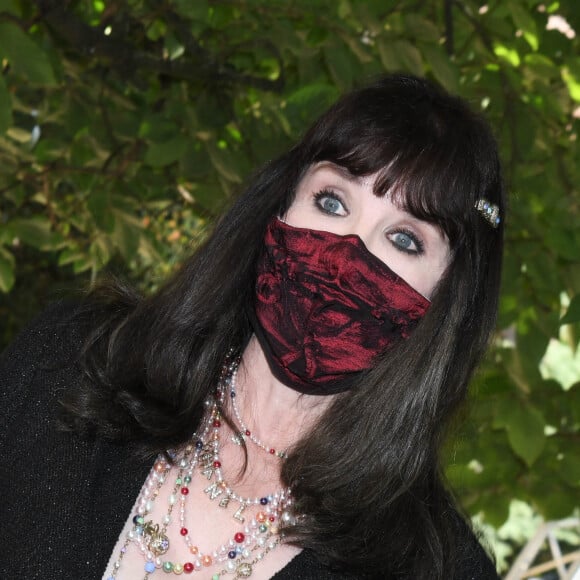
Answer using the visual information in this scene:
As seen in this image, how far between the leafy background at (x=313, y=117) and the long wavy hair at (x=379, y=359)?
0.30 meters

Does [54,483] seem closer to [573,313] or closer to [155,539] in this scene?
[155,539]

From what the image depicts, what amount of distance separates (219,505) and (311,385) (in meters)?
0.24

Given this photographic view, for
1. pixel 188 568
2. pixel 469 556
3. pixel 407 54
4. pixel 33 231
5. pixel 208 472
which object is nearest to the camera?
pixel 188 568

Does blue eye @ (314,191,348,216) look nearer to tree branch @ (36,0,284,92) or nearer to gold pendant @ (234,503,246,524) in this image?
gold pendant @ (234,503,246,524)

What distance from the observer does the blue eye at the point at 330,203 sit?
175cm

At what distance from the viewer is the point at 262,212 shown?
6.29 feet

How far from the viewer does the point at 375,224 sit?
67.8 inches

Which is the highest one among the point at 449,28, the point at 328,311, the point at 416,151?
the point at 449,28

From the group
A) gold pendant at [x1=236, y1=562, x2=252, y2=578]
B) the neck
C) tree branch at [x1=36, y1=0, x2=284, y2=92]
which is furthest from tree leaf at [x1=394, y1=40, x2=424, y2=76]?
gold pendant at [x1=236, y1=562, x2=252, y2=578]

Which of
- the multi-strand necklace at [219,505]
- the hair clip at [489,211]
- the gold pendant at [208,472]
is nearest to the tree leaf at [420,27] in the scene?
the hair clip at [489,211]

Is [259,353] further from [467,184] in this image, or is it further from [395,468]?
[467,184]

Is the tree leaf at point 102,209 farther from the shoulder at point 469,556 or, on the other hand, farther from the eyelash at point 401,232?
the shoulder at point 469,556

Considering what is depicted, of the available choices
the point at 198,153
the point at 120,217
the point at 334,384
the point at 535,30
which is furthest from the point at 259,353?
the point at 535,30

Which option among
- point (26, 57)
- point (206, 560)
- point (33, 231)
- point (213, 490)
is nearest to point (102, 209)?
point (33, 231)
